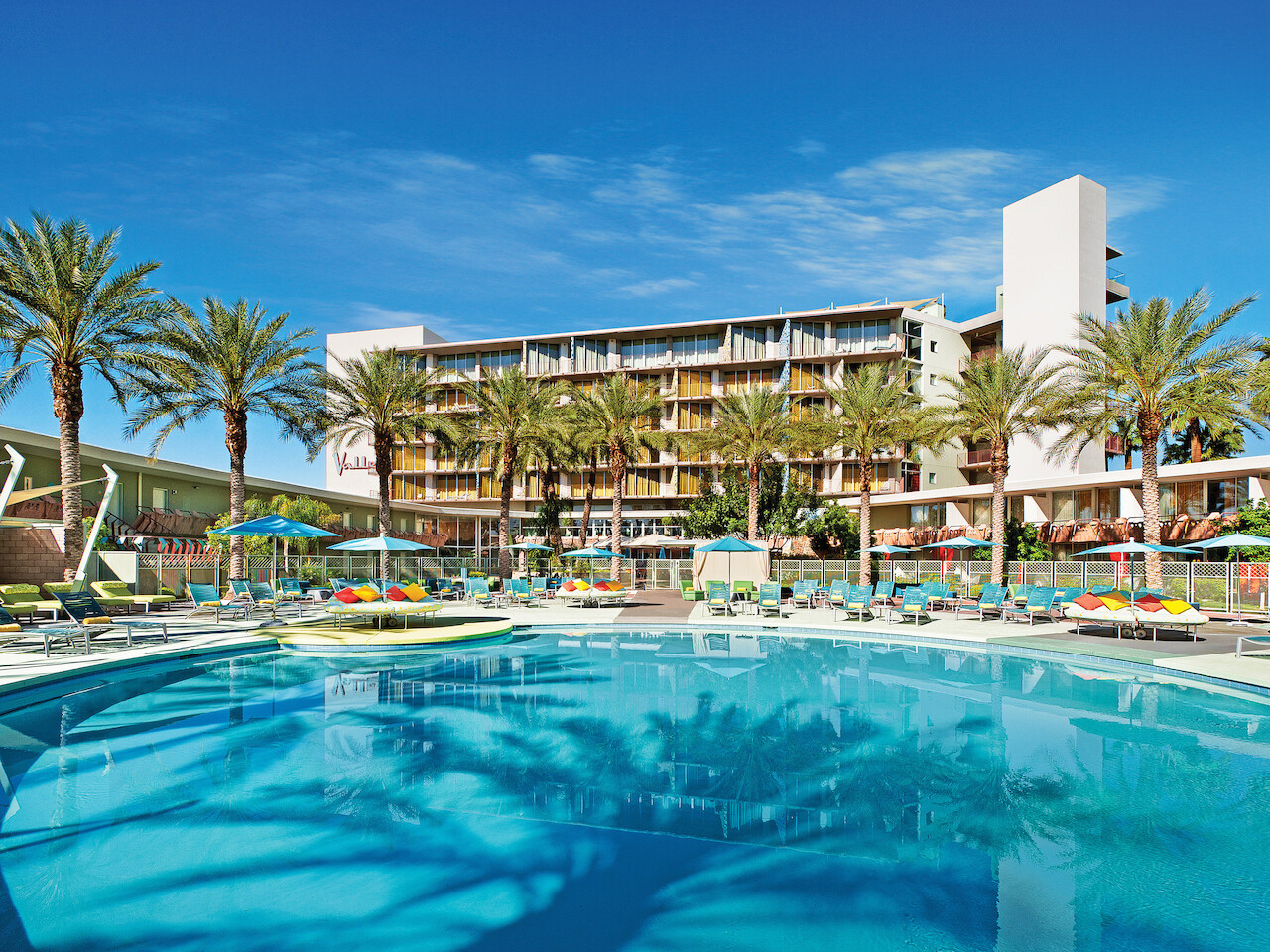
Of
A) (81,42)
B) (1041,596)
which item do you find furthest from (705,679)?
(81,42)

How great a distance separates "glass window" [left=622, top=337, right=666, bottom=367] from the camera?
5719 centimetres

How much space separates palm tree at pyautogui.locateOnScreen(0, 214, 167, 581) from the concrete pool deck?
18.7 ft

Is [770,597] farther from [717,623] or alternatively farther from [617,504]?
[617,504]

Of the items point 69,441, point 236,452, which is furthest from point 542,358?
point 69,441

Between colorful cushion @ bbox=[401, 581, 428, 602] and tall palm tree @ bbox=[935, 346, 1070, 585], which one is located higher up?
tall palm tree @ bbox=[935, 346, 1070, 585]

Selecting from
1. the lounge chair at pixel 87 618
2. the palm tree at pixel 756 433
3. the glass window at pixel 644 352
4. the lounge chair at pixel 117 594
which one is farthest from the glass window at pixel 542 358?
the lounge chair at pixel 87 618

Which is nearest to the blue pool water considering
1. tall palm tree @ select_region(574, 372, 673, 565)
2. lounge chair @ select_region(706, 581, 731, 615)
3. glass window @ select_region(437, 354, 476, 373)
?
lounge chair @ select_region(706, 581, 731, 615)

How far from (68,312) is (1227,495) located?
126ft

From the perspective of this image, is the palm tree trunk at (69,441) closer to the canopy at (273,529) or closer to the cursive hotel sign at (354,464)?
the canopy at (273,529)

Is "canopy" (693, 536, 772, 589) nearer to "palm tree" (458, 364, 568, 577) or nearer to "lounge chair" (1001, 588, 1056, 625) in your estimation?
"lounge chair" (1001, 588, 1056, 625)

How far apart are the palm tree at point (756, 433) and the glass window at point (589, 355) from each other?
23.8 metres

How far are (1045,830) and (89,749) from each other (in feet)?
32.3

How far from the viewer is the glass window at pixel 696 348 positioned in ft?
184

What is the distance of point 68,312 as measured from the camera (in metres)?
19.9
